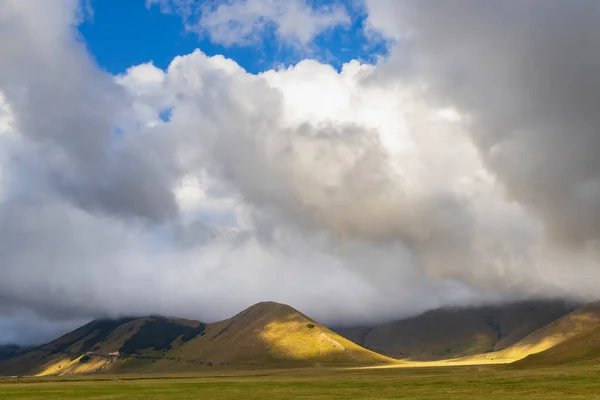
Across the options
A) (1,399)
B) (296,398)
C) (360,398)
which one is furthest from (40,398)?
(360,398)

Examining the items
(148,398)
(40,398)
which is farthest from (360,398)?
(40,398)

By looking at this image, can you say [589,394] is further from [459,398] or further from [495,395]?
[459,398]

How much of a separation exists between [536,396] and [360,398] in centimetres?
3358

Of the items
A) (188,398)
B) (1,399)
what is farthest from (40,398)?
(188,398)

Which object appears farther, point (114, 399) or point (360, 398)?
point (114, 399)

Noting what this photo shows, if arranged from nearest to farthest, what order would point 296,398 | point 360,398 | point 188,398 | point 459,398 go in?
point 459,398, point 360,398, point 296,398, point 188,398

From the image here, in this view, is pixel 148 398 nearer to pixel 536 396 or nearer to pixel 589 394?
pixel 536 396

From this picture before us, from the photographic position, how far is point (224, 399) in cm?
12975

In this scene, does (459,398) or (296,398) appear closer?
(459,398)

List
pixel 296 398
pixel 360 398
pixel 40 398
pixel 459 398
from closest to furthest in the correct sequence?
pixel 459 398, pixel 360 398, pixel 296 398, pixel 40 398

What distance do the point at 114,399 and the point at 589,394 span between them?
103389 mm

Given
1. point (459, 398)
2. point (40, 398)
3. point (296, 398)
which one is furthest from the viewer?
point (40, 398)

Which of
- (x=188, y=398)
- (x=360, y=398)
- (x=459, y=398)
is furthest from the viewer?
(x=188, y=398)

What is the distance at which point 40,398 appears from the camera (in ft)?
518
